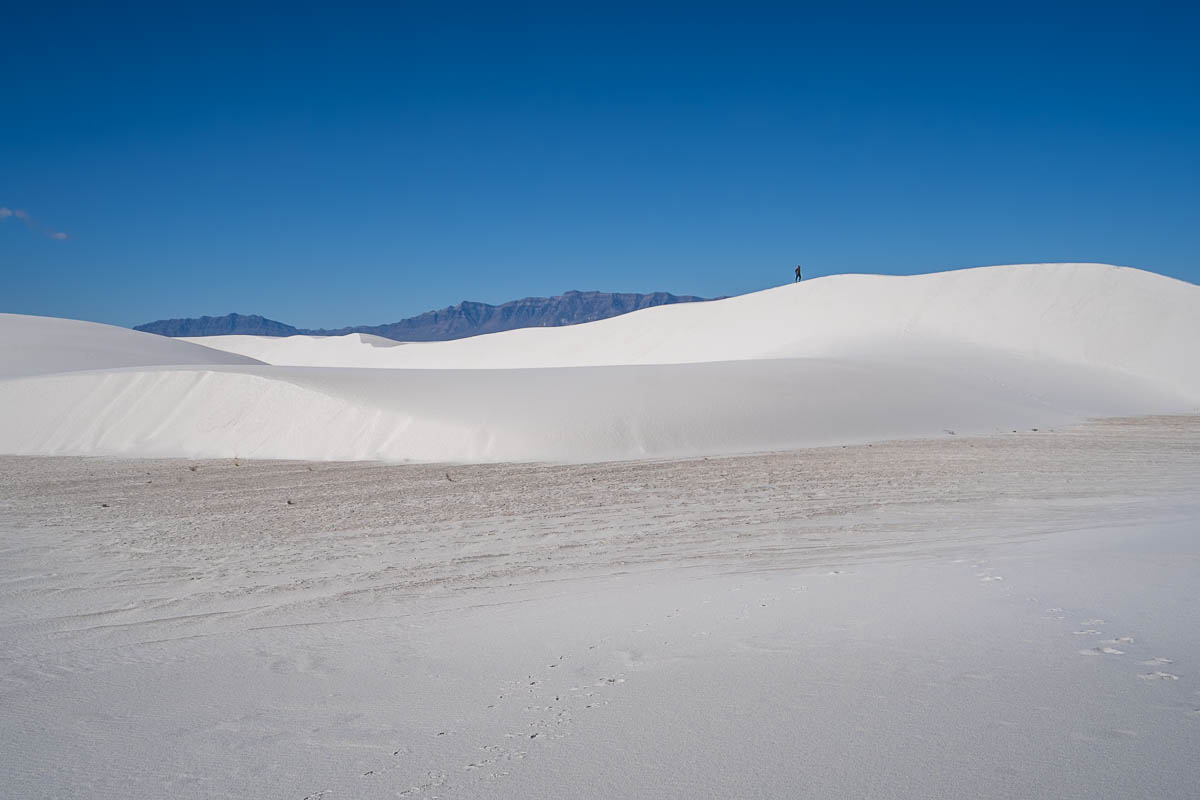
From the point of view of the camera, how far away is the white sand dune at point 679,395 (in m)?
17.9

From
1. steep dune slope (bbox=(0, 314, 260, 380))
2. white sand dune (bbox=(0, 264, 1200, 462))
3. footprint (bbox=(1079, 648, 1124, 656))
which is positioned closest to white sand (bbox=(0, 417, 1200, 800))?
footprint (bbox=(1079, 648, 1124, 656))

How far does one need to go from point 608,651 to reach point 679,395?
15.9 meters

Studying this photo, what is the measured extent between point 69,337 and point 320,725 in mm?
45394

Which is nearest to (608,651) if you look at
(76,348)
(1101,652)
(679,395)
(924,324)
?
(1101,652)

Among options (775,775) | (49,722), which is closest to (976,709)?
(775,775)

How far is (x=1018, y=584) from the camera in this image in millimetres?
5910

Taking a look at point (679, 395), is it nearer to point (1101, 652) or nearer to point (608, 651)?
point (608, 651)

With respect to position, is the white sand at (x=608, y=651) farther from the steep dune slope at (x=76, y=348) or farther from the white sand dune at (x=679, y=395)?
the steep dune slope at (x=76, y=348)

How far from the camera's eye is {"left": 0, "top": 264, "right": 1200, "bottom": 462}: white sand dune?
58.7ft

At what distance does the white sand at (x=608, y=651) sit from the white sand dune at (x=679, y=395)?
755cm

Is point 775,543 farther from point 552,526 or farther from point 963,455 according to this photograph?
point 963,455

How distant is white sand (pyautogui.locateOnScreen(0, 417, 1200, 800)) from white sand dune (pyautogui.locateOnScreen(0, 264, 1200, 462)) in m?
7.55

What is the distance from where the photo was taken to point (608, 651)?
4.70 metres

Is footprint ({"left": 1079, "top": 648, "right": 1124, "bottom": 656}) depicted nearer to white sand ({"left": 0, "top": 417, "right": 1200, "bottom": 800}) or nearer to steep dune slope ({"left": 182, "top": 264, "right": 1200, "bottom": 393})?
white sand ({"left": 0, "top": 417, "right": 1200, "bottom": 800})
